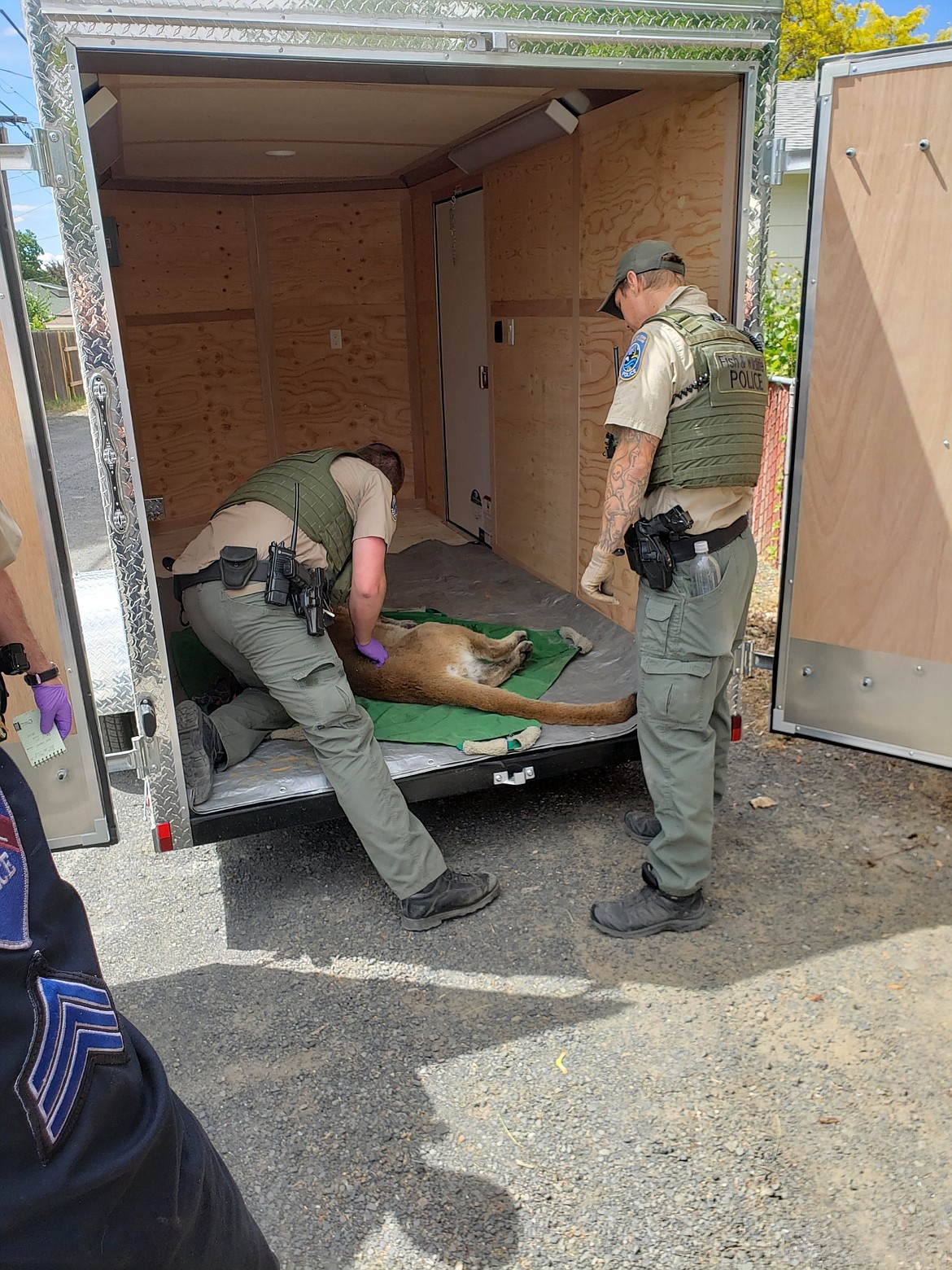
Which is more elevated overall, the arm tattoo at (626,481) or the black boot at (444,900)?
the arm tattoo at (626,481)

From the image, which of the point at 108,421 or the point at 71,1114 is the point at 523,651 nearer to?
the point at 108,421

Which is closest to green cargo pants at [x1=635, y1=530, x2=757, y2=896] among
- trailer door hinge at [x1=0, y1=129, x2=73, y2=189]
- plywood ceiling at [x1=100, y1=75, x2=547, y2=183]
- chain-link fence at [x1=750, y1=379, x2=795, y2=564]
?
trailer door hinge at [x1=0, y1=129, x2=73, y2=189]

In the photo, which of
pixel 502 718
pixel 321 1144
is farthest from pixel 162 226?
pixel 321 1144

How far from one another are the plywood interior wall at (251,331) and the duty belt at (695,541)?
5.28 metres

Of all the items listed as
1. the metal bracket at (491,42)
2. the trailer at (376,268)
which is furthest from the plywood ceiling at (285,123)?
the metal bracket at (491,42)

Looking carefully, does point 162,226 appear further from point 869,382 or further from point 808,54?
point 808,54

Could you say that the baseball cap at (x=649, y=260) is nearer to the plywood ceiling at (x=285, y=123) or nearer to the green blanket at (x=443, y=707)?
the plywood ceiling at (x=285, y=123)

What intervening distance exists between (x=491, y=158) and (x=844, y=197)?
10.3 ft

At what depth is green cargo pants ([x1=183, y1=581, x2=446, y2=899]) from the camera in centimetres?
362

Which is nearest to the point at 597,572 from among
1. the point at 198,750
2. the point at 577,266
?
the point at 198,750

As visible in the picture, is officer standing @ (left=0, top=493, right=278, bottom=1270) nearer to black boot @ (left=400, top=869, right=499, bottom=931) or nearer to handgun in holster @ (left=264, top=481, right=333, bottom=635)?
black boot @ (left=400, top=869, right=499, bottom=931)

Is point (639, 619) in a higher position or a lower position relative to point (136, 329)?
lower

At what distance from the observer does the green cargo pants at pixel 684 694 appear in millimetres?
3426

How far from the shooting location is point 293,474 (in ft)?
13.1
